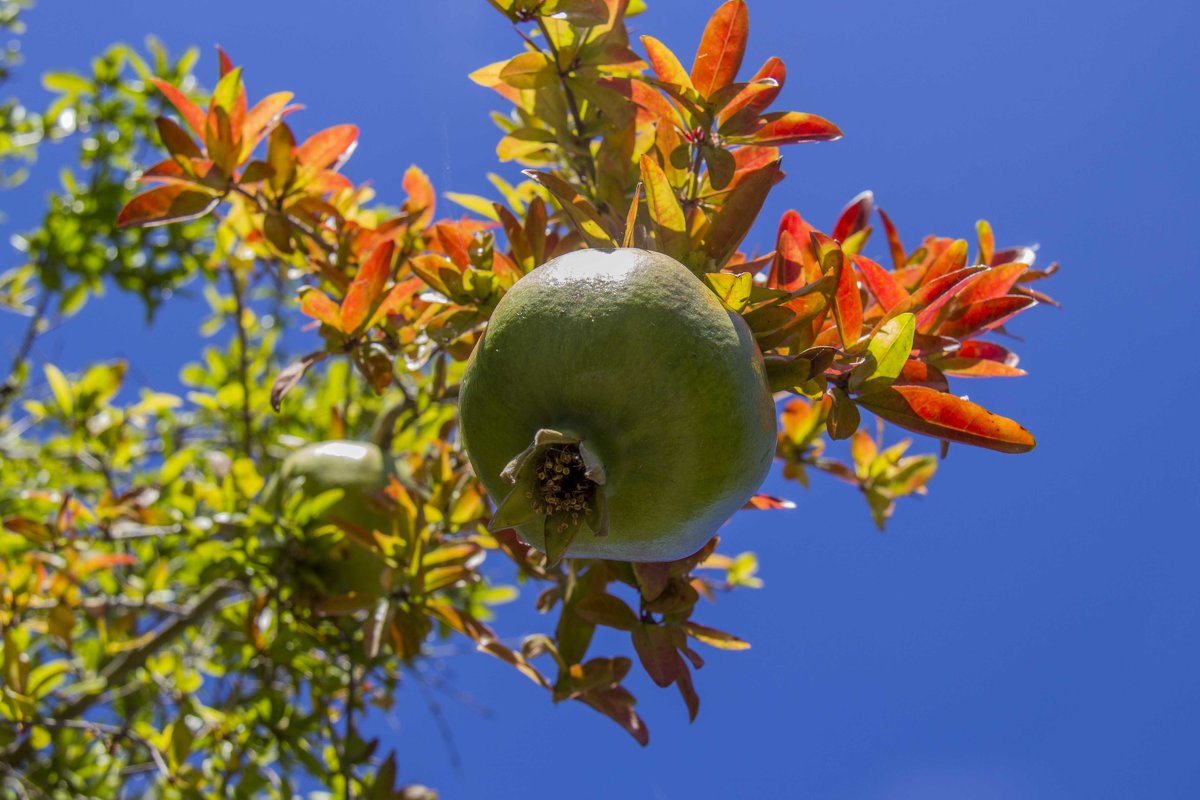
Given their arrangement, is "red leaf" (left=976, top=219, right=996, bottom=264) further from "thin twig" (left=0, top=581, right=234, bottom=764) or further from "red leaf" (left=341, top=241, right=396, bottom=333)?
"thin twig" (left=0, top=581, right=234, bottom=764)


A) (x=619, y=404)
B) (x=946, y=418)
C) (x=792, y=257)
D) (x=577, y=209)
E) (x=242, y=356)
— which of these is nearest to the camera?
(x=619, y=404)

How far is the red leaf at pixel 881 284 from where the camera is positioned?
4.56 ft

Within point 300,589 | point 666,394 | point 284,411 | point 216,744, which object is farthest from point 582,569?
point 284,411

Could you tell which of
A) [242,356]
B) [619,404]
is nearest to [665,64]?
[619,404]

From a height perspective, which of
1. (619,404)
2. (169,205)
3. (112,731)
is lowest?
(112,731)

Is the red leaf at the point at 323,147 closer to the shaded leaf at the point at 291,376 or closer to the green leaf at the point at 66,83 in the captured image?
the shaded leaf at the point at 291,376

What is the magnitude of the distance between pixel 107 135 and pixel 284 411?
168 cm

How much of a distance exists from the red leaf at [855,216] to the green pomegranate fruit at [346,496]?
1229 millimetres

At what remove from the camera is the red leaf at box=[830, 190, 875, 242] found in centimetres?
184

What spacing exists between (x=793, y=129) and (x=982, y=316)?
18.1 inches

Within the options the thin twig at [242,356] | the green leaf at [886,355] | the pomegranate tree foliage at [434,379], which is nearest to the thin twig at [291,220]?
the pomegranate tree foliage at [434,379]

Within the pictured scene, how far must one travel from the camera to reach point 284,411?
343cm

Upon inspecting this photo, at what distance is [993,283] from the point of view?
162 centimetres

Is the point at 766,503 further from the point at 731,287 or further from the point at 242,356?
the point at 242,356
